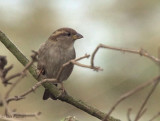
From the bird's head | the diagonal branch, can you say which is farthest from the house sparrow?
the diagonal branch

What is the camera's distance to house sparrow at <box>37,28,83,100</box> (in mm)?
3472

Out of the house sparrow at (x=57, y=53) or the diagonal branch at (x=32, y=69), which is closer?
the diagonal branch at (x=32, y=69)

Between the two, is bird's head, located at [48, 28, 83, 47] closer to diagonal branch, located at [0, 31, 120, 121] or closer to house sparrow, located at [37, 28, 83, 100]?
house sparrow, located at [37, 28, 83, 100]

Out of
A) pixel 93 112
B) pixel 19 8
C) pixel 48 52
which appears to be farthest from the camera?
pixel 19 8

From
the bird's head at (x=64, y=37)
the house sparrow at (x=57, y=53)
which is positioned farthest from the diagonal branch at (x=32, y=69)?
the bird's head at (x=64, y=37)

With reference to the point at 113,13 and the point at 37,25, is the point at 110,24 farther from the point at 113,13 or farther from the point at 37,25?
the point at 37,25

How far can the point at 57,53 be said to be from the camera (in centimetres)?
372

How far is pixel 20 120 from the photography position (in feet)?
4.81

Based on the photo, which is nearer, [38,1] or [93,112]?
[93,112]

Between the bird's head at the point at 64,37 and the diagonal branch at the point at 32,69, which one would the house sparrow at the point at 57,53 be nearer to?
the bird's head at the point at 64,37

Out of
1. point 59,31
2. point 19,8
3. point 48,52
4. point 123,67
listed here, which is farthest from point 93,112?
point 19,8

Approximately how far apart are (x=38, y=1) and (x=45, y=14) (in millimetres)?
403

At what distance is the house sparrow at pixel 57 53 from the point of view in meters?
3.47

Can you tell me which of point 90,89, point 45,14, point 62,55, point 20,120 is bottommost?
point 90,89
